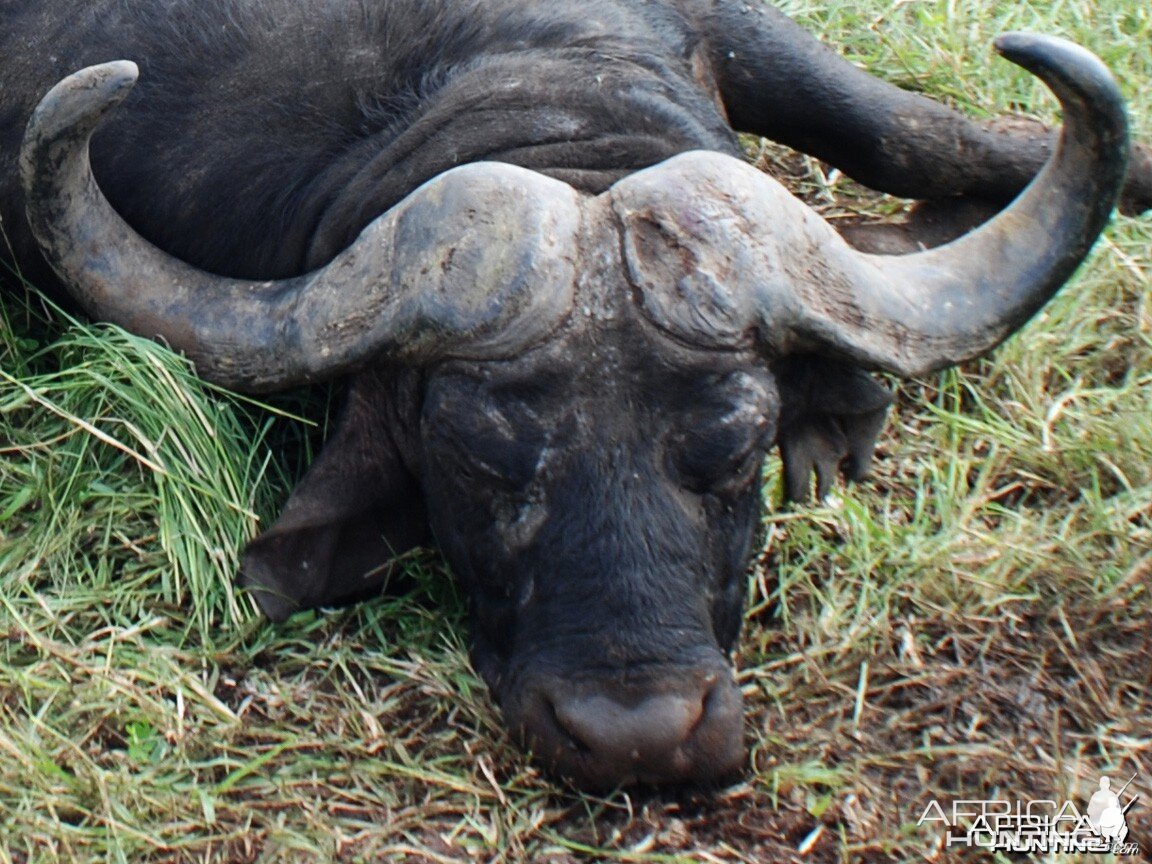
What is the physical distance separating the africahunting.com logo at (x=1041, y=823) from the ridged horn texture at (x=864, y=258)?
0.96 m

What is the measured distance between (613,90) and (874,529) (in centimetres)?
130

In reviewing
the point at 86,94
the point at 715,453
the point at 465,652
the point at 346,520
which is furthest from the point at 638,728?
the point at 86,94

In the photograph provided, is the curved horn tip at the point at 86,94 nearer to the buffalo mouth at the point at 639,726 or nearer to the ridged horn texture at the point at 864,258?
the ridged horn texture at the point at 864,258

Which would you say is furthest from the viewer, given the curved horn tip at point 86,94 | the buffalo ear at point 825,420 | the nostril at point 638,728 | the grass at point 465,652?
the buffalo ear at point 825,420

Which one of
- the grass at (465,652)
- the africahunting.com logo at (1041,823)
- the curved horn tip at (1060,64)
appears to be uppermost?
the curved horn tip at (1060,64)

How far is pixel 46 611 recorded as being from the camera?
425 cm

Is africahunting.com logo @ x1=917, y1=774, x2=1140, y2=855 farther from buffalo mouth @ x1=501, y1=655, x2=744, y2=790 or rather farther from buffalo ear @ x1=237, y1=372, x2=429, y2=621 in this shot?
buffalo ear @ x1=237, y1=372, x2=429, y2=621

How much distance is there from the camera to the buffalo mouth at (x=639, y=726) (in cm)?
352

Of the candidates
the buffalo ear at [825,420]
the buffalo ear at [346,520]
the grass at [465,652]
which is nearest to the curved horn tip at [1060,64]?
the buffalo ear at [825,420]

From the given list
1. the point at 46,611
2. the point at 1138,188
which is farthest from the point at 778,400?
the point at 1138,188

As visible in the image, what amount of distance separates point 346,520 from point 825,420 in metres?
1.19

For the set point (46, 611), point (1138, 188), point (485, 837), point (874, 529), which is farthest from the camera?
point (1138, 188)

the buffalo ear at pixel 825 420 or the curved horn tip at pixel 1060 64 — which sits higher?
the curved horn tip at pixel 1060 64

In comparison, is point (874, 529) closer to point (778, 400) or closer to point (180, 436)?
point (778, 400)
